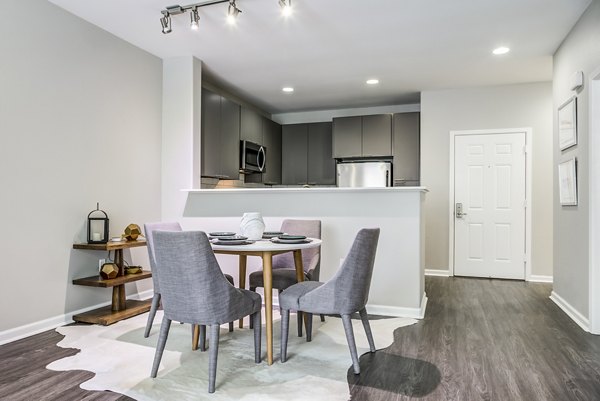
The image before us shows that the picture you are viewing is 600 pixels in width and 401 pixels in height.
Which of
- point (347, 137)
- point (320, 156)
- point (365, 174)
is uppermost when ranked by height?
point (347, 137)

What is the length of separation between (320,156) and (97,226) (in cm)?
387

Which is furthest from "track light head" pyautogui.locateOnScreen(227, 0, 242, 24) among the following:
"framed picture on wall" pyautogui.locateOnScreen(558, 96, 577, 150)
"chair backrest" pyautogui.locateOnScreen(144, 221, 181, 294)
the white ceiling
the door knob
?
the door knob

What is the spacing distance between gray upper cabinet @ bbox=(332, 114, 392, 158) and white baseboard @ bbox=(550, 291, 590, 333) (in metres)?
2.90

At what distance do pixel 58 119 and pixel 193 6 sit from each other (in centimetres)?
141

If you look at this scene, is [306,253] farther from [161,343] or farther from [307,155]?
[307,155]

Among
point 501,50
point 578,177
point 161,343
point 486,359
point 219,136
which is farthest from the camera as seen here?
point 219,136

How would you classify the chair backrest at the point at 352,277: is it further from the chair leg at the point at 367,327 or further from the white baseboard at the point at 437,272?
the white baseboard at the point at 437,272

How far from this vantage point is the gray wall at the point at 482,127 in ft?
17.0

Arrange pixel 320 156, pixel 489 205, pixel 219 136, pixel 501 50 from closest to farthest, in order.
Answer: pixel 501 50 < pixel 219 136 < pixel 489 205 < pixel 320 156

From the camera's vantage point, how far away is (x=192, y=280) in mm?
2084

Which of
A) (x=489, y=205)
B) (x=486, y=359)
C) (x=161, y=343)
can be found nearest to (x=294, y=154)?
(x=489, y=205)

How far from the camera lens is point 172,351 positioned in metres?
2.63

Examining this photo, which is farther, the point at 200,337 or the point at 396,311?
the point at 396,311

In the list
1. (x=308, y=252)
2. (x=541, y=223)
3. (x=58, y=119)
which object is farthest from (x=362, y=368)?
(x=541, y=223)
